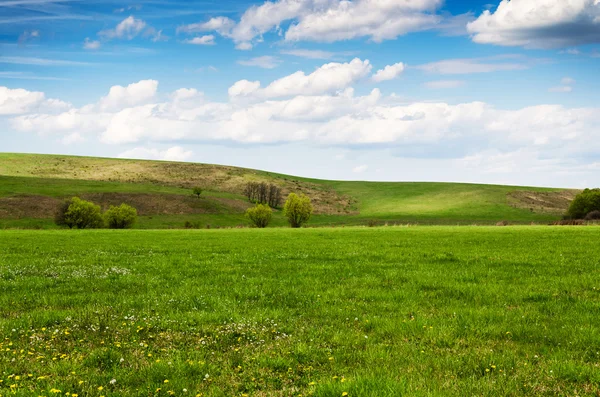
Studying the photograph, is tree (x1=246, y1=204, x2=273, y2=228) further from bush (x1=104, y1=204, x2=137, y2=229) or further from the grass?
the grass

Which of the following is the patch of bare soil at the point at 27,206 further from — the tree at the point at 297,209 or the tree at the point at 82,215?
the tree at the point at 297,209

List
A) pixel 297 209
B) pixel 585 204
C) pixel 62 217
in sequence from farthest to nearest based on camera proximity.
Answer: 1. pixel 585 204
2. pixel 297 209
3. pixel 62 217

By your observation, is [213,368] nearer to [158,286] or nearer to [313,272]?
[158,286]

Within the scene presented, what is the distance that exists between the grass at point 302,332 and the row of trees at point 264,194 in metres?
145

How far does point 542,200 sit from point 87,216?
510 ft

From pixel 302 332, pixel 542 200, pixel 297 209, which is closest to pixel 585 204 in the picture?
pixel 542 200

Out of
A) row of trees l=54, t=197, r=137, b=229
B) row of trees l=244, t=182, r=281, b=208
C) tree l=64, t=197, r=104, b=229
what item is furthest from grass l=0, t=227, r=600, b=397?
row of trees l=244, t=182, r=281, b=208

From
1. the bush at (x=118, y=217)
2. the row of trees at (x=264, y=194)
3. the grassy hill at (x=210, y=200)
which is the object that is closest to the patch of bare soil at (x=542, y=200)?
the grassy hill at (x=210, y=200)

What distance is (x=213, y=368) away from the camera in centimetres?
875

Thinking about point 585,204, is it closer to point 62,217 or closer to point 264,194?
point 264,194

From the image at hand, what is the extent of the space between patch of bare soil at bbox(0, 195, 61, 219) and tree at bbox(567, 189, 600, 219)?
137 meters

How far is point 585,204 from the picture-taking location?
125188 mm

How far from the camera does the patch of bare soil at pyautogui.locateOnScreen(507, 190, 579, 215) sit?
158 meters

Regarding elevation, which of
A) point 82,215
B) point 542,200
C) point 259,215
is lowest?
point 82,215
